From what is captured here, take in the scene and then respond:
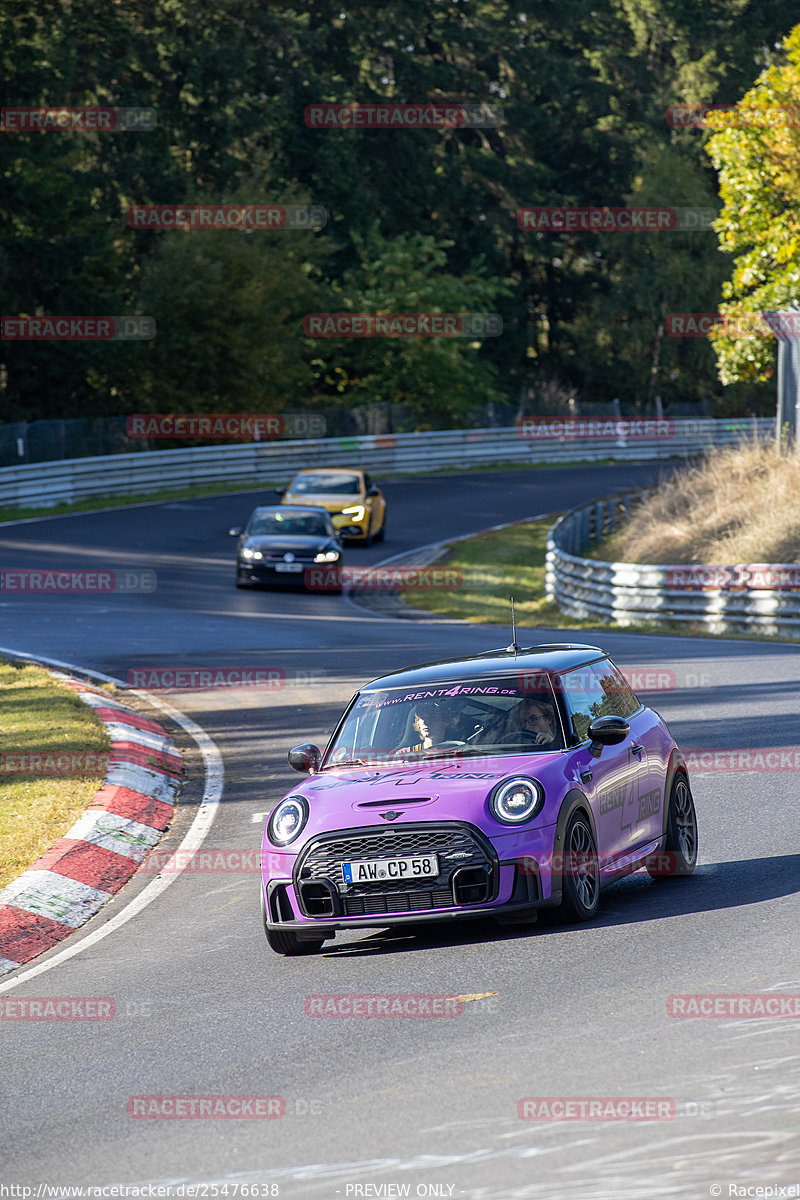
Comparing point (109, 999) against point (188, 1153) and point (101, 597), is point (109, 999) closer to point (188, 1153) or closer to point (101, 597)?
point (188, 1153)

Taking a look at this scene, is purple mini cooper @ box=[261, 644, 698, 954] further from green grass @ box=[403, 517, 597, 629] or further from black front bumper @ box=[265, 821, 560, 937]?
green grass @ box=[403, 517, 597, 629]

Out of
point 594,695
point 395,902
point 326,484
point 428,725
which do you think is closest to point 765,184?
point 326,484

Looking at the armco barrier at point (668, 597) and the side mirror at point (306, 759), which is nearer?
the side mirror at point (306, 759)

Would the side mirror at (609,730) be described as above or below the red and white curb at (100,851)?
above

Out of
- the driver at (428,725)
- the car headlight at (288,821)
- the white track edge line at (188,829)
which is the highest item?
the driver at (428,725)

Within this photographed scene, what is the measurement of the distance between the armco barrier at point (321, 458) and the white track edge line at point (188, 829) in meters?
20.3

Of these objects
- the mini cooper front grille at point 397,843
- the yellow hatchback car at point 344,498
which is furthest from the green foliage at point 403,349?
the mini cooper front grille at point 397,843

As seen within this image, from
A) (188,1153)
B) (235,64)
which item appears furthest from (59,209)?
(188,1153)

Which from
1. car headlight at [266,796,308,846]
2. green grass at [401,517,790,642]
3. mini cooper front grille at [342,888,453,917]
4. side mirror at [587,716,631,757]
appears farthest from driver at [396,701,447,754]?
green grass at [401,517,790,642]

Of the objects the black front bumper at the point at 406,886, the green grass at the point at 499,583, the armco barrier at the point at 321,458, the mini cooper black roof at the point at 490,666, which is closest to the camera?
the black front bumper at the point at 406,886

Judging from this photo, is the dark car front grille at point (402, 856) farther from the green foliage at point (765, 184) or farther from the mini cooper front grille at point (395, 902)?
the green foliage at point (765, 184)

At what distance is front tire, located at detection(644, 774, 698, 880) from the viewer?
9.34 metres

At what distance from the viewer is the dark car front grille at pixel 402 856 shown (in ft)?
25.7

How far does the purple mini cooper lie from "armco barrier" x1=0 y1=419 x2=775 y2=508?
88.4 ft
